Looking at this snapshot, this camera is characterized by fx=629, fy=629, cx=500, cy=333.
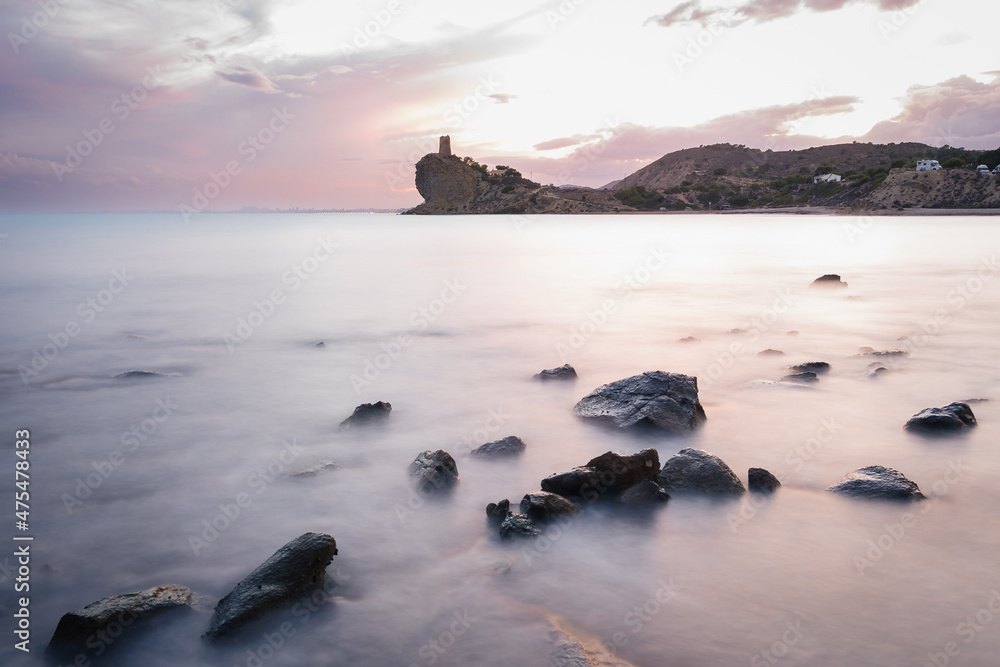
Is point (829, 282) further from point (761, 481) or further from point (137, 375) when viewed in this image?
point (137, 375)

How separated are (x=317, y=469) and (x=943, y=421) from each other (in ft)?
24.0

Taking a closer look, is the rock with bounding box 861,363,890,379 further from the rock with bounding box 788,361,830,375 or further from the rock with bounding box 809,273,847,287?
the rock with bounding box 809,273,847,287

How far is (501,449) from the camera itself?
7.19 m

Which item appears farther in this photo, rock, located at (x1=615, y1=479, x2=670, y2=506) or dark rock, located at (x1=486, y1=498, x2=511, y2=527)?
rock, located at (x1=615, y1=479, x2=670, y2=506)

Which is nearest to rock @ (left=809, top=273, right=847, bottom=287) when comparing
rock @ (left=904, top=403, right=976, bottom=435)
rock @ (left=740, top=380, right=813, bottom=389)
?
rock @ (left=740, top=380, right=813, bottom=389)

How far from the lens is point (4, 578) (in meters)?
4.85

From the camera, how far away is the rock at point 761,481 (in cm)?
607

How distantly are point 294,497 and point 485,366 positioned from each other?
6022mm

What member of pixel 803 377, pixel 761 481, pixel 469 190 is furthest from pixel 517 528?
pixel 469 190

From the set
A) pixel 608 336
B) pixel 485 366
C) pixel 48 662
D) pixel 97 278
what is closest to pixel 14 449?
pixel 48 662

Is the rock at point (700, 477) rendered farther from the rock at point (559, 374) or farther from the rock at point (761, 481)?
the rock at point (559, 374)

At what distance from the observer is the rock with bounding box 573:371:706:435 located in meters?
7.70

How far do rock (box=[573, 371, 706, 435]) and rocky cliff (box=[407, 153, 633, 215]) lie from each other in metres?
166

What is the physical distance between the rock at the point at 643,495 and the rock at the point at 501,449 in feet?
5.50
